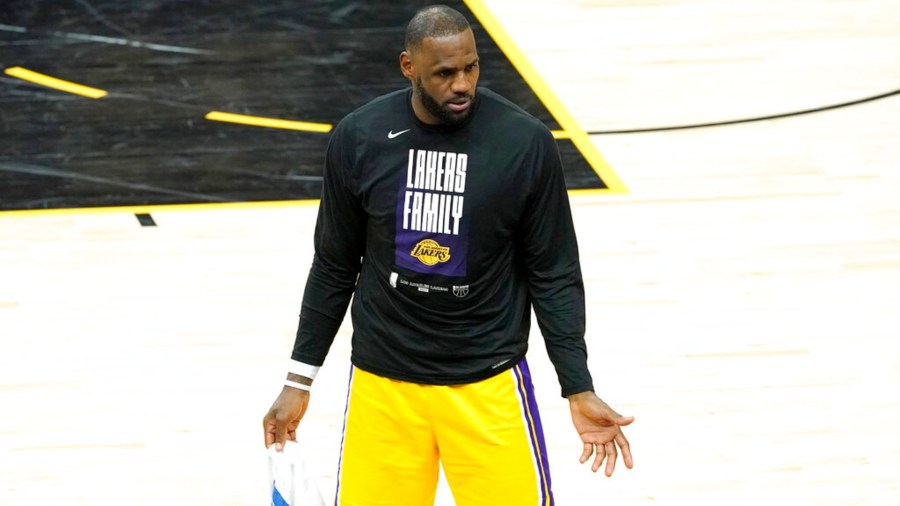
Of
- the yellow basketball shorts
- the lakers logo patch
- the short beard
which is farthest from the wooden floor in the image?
the short beard

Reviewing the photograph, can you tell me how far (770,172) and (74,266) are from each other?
305cm

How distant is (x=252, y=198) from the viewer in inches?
251

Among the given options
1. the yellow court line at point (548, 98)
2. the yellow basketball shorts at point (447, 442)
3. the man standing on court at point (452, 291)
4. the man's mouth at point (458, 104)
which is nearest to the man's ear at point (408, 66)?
the man standing on court at point (452, 291)

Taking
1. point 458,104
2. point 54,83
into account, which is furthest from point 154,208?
point 458,104

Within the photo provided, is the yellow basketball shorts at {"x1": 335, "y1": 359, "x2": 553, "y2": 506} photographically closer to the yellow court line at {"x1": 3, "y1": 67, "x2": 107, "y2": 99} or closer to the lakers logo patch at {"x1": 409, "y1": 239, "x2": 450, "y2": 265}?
the lakers logo patch at {"x1": 409, "y1": 239, "x2": 450, "y2": 265}

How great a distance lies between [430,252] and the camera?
300 centimetres

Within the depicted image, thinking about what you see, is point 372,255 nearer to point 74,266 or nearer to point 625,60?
point 74,266

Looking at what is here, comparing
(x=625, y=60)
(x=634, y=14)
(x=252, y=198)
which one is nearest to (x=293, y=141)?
(x=252, y=198)

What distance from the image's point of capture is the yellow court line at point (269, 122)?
7074mm

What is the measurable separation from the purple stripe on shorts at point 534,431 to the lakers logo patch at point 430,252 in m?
0.30

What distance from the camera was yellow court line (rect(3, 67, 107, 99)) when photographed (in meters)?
7.42

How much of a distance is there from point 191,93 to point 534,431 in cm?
473

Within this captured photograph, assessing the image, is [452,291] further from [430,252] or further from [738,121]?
[738,121]

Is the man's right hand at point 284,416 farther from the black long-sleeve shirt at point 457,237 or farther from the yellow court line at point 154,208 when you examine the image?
the yellow court line at point 154,208
